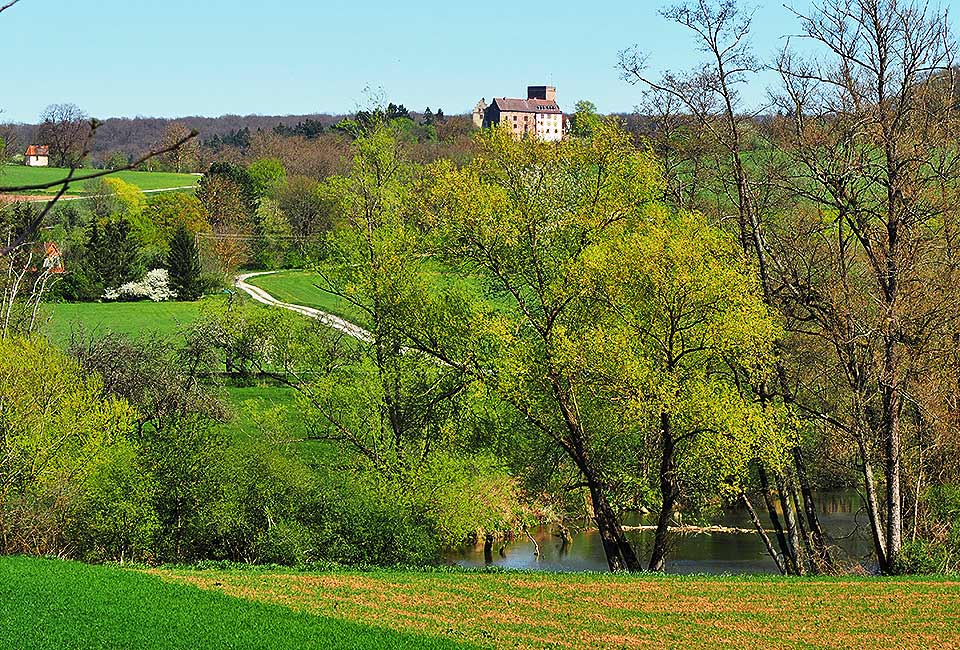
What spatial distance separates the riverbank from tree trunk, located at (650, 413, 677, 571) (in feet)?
8.93

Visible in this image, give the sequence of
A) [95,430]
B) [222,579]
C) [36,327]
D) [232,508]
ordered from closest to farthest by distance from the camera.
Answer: [222,579] → [232,508] → [95,430] → [36,327]

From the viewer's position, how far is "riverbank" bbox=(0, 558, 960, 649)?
1673 cm

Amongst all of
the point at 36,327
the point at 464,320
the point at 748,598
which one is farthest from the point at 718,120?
the point at 36,327

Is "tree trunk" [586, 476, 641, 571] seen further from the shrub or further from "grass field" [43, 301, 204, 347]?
the shrub

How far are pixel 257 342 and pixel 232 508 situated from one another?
599 centimetres

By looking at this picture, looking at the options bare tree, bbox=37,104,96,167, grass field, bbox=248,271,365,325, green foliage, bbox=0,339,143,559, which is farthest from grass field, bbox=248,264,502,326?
bare tree, bbox=37,104,96,167

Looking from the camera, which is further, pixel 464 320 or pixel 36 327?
pixel 36 327

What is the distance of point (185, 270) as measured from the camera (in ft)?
231

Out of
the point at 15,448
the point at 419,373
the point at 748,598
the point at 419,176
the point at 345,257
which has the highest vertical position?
the point at 419,176

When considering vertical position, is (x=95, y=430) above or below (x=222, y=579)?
above

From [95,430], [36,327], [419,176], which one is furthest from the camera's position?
[36,327]

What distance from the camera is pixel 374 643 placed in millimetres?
16109

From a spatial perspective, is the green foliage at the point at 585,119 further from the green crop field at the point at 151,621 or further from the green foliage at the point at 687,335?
the green crop field at the point at 151,621

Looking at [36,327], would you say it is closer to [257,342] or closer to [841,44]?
[257,342]
